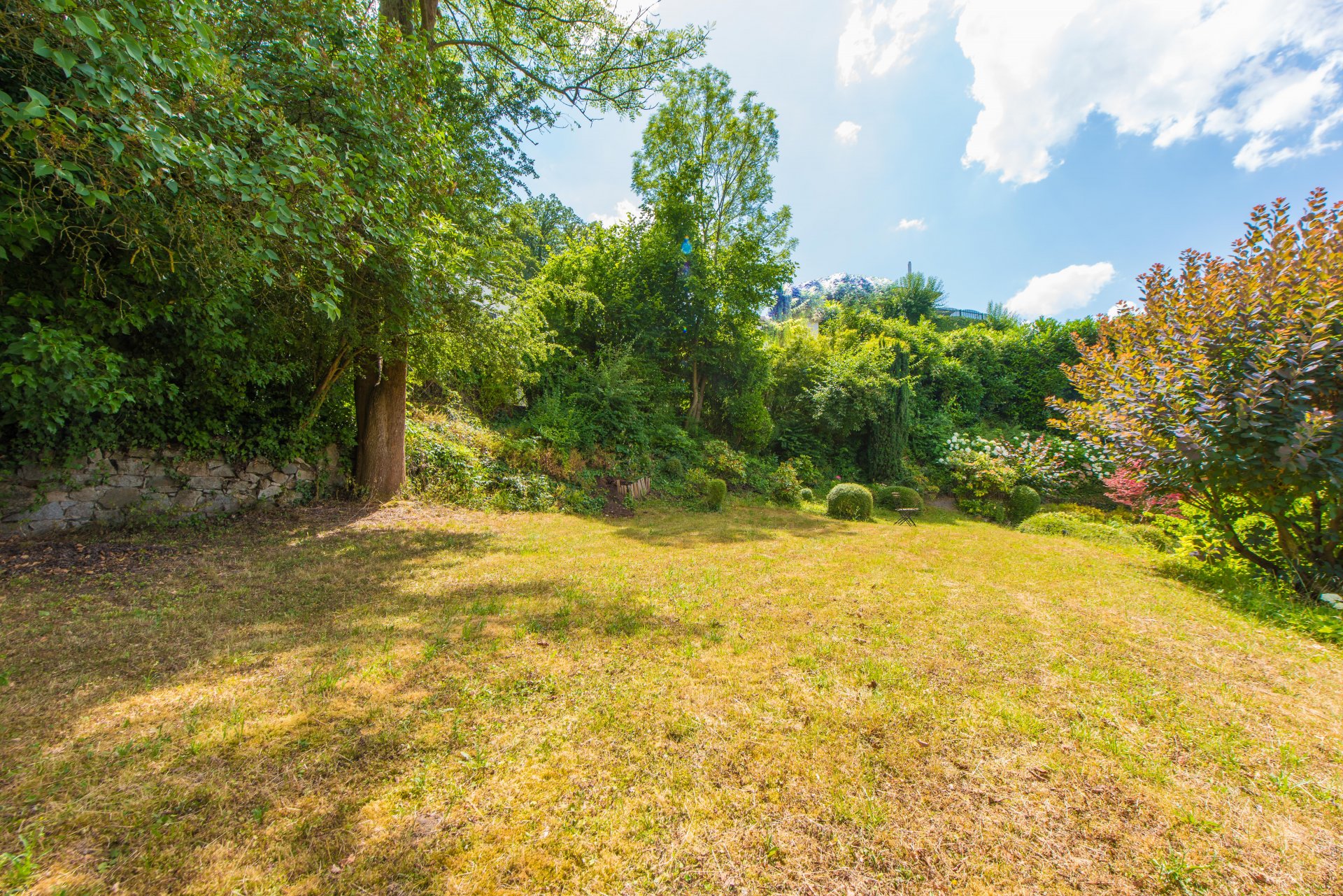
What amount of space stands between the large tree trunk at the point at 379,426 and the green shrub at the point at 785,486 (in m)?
8.62

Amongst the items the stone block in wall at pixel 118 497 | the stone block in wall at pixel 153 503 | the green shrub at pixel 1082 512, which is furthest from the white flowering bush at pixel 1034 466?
the stone block in wall at pixel 118 497

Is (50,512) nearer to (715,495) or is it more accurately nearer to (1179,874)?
(1179,874)

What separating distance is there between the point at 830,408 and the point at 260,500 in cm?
1343

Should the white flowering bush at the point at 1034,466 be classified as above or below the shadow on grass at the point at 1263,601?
above

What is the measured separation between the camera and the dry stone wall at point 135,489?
4426 mm

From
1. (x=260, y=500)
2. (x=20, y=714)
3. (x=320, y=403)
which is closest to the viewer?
(x=20, y=714)

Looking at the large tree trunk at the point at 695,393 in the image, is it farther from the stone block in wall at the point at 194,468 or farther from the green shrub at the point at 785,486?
the stone block in wall at the point at 194,468

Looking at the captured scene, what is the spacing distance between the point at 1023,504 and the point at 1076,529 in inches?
98.7

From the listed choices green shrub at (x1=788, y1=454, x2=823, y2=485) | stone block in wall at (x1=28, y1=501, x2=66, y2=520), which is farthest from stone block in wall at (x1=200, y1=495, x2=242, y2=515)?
green shrub at (x1=788, y1=454, x2=823, y2=485)

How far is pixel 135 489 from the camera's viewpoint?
199 inches

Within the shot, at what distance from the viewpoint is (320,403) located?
262 inches

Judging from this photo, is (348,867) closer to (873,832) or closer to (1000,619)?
(873,832)

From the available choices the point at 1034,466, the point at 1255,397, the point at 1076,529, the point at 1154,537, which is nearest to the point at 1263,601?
the point at 1255,397

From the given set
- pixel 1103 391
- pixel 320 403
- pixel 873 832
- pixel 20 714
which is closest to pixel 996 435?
pixel 1103 391
